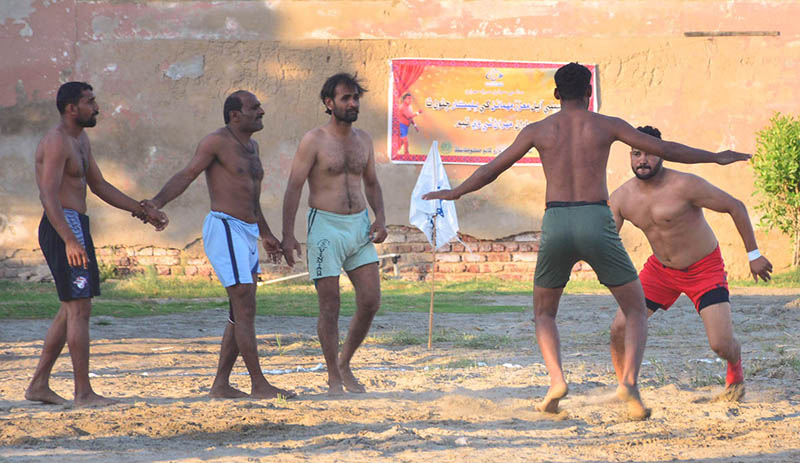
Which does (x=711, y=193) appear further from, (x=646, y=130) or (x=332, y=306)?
(x=332, y=306)

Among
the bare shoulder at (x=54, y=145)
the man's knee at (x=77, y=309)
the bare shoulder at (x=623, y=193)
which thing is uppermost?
the bare shoulder at (x=54, y=145)

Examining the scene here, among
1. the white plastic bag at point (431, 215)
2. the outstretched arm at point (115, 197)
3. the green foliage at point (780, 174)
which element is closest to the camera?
the outstretched arm at point (115, 197)

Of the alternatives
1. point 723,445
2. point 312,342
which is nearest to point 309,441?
point 723,445

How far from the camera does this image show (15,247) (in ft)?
44.8

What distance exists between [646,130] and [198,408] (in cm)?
298

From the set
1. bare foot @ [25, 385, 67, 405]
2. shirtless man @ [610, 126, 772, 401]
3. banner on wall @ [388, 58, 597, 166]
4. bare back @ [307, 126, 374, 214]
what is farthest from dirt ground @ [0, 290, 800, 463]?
banner on wall @ [388, 58, 597, 166]

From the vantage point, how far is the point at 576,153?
493 cm

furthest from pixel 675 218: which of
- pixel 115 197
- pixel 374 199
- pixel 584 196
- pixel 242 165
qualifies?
pixel 115 197

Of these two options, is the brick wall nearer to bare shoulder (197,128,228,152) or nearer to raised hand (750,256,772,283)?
bare shoulder (197,128,228,152)

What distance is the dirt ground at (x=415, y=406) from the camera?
4.48 m

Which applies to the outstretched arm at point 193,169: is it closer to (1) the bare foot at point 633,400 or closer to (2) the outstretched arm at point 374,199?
(2) the outstretched arm at point 374,199

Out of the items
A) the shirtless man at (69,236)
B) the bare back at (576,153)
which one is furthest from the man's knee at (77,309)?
the bare back at (576,153)

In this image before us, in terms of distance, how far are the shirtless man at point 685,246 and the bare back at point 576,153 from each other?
0.71m

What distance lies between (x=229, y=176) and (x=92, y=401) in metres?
1.49
